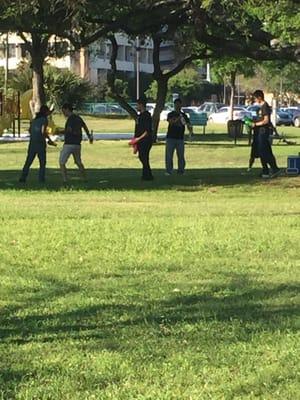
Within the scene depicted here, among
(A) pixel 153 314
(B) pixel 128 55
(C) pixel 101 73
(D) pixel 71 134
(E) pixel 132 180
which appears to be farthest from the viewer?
(B) pixel 128 55

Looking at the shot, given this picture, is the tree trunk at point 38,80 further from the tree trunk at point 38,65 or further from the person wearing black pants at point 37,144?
the person wearing black pants at point 37,144

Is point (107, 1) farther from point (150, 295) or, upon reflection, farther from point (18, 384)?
point (18, 384)

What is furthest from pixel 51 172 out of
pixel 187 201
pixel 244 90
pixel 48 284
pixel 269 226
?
pixel 244 90

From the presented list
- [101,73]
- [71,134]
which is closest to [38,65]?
[71,134]

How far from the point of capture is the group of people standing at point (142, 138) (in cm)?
1714

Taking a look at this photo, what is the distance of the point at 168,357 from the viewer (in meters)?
5.01

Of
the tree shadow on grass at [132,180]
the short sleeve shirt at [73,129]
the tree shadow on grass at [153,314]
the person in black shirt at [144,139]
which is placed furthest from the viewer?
the person in black shirt at [144,139]

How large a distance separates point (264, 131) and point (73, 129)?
415 centimetres

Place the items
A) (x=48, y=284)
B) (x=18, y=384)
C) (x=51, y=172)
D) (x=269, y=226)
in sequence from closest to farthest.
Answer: (x=18, y=384), (x=48, y=284), (x=269, y=226), (x=51, y=172)

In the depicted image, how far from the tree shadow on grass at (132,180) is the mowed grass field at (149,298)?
1.97 metres

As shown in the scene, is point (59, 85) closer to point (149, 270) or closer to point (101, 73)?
point (101, 73)

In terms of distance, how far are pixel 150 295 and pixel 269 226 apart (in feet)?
14.5

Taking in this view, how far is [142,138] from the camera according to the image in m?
17.8

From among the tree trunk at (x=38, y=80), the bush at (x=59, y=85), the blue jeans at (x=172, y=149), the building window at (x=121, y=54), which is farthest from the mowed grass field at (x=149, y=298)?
the building window at (x=121, y=54)
